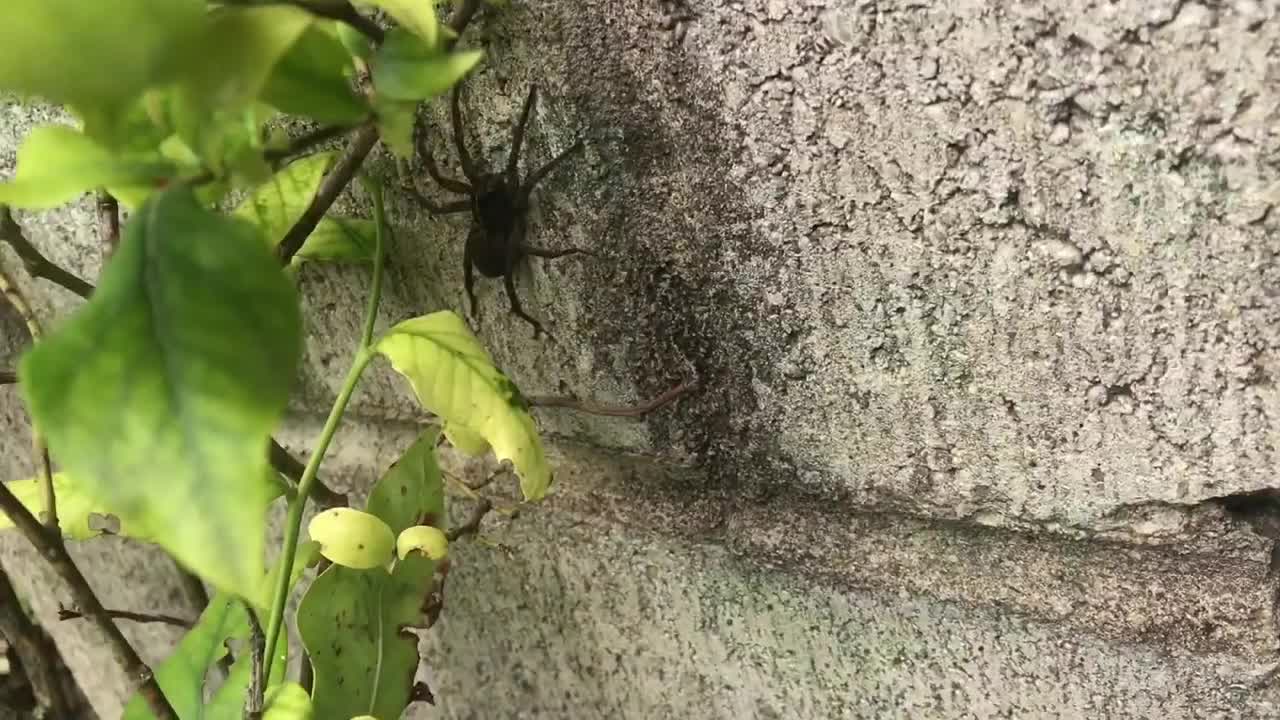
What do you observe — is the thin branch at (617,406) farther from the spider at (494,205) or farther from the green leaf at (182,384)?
the green leaf at (182,384)

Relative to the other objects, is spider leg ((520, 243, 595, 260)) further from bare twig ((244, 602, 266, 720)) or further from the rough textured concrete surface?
bare twig ((244, 602, 266, 720))

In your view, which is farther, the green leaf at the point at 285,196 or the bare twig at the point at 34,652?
the bare twig at the point at 34,652

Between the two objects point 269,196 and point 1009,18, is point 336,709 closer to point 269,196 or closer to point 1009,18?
point 269,196

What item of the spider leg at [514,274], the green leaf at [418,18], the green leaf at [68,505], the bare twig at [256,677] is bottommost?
Answer: the bare twig at [256,677]

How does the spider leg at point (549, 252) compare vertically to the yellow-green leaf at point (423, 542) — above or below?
above

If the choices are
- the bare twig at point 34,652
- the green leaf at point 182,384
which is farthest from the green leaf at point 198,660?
the green leaf at point 182,384

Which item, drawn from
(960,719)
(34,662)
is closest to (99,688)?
(34,662)

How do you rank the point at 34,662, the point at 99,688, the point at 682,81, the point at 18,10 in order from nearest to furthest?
the point at 18,10 < the point at 682,81 < the point at 34,662 < the point at 99,688
